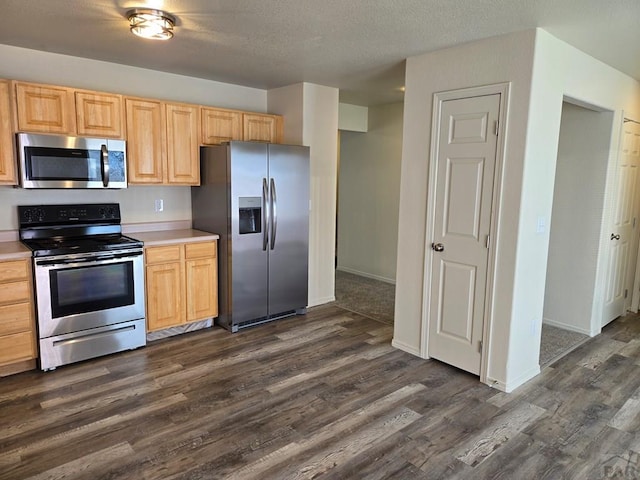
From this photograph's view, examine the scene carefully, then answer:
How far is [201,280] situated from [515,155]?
286cm

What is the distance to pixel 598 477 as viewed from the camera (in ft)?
7.33

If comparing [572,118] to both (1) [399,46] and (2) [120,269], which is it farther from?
(2) [120,269]

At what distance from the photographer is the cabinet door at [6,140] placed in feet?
10.4

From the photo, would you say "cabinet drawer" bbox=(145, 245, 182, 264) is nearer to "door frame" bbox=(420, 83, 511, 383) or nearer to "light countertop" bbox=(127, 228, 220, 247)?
"light countertop" bbox=(127, 228, 220, 247)

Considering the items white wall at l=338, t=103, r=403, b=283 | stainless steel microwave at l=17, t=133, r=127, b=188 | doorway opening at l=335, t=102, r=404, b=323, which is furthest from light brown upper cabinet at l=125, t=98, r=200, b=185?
white wall at l=338, t=103, r=403, b=283

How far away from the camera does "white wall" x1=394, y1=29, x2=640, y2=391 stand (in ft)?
9.45

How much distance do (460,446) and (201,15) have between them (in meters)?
2.99

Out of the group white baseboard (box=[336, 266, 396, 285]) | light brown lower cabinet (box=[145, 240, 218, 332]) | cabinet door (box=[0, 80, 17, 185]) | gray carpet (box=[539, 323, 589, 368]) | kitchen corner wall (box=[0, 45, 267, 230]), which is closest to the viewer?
cabinet door (box=[0, 80, 17, 185])

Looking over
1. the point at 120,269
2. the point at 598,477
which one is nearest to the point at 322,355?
the point at 120,269

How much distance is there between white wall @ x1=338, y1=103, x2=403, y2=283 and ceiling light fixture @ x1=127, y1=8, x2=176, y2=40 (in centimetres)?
365

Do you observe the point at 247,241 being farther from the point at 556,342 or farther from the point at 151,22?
the point at 556,342

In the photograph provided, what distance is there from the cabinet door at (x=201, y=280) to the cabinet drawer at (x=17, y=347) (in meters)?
1.24

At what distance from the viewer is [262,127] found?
15.3 ft

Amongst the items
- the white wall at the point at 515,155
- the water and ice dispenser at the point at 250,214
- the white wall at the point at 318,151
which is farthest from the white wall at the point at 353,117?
the white wall at the point at 515,155
